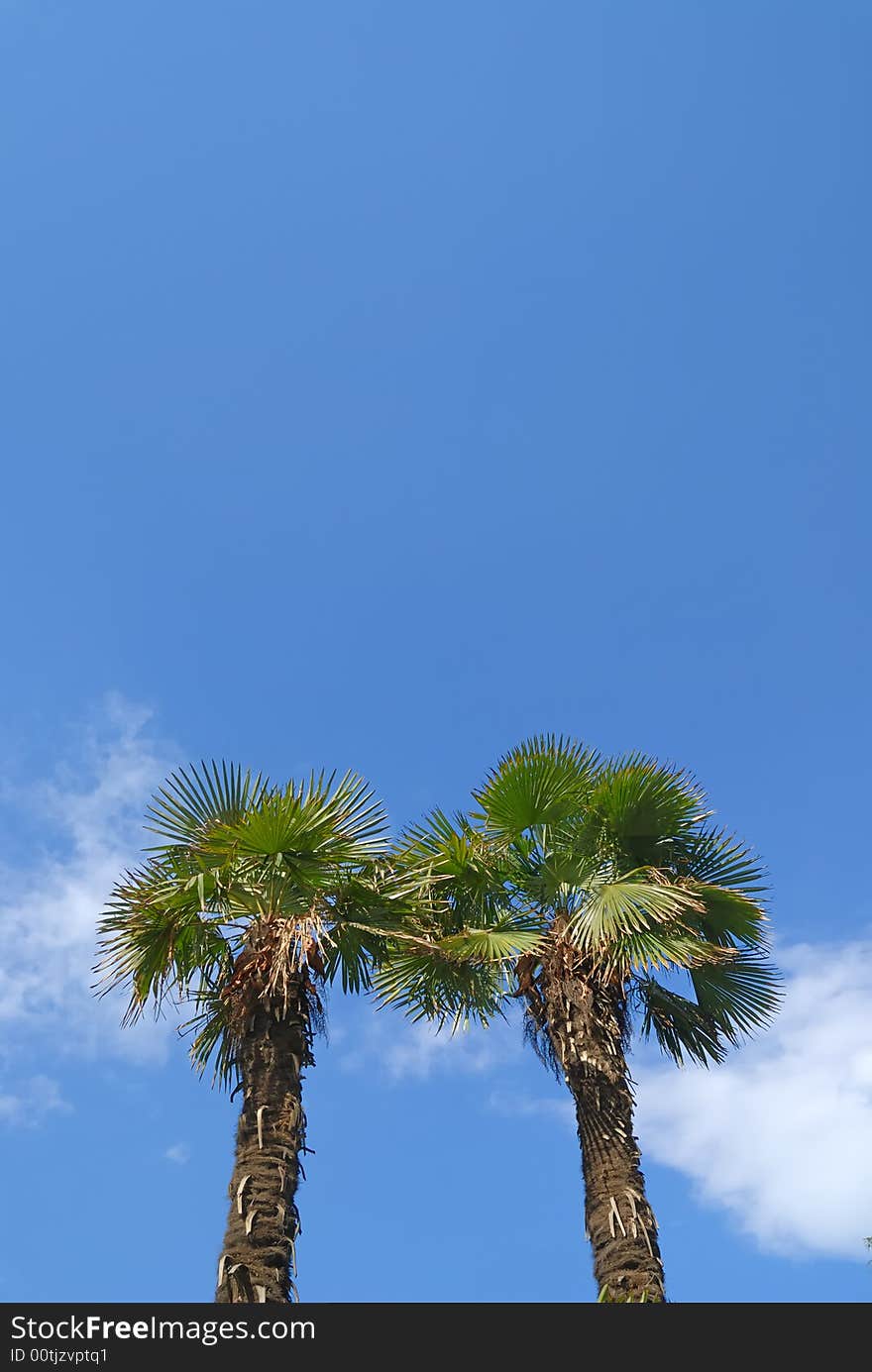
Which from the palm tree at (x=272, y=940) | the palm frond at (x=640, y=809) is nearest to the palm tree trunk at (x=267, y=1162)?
the palm tree at (x=272, y=940)

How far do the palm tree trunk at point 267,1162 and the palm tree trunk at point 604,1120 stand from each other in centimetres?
291

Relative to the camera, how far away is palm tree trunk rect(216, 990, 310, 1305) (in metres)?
7.89

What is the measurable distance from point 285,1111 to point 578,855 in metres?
4.62

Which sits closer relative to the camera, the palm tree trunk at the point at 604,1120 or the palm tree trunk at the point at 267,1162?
the palm tree trunk at the point at 267,1162

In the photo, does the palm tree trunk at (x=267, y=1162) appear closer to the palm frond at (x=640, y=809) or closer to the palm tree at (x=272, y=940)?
the palm tree at (x=272, y=940)

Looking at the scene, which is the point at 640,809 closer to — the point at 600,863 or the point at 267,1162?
the point at 600,863

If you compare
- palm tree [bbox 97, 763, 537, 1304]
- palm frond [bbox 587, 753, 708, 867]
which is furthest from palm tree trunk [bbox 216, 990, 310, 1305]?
palm frond [bbox 587, 753, 708, 867]

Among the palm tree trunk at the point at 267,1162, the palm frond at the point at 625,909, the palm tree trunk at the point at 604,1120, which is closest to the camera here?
the palm tree trunk at the point at 267,1162

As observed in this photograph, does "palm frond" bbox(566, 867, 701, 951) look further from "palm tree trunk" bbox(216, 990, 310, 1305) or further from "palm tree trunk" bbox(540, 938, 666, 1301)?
"palm tree trunk" bbox(216, 990, 310, 1305)

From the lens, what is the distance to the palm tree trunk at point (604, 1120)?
29.2 feet

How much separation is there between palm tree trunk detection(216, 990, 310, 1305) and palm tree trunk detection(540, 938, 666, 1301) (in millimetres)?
2913

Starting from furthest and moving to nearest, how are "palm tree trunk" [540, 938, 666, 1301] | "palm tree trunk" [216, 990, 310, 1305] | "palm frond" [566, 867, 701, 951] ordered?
"palm frond" [566, 867, 701, 951] → "palm tree trunk" [540, 938, 666, 1301] → "palm tree trunk" [216, 990, 310, 1305]

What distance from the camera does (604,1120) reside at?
9844 mm
